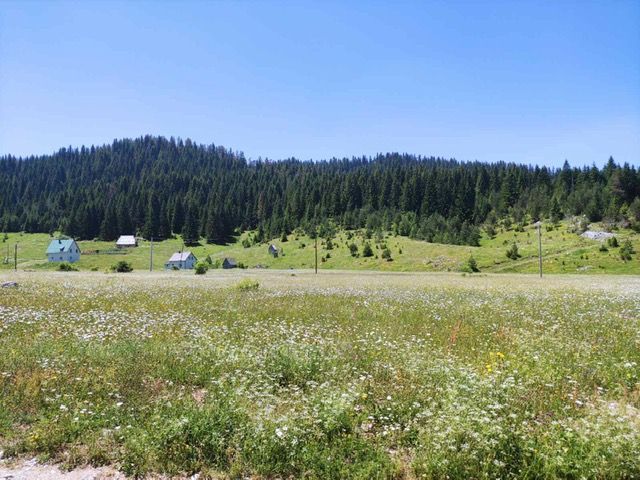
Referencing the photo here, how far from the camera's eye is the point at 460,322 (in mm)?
14641

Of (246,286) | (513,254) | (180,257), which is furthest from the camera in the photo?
(180,257)

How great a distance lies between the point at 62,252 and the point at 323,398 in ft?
471

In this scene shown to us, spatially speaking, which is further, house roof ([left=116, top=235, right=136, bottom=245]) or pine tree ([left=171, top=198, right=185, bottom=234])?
pine tree ([left=171, top=198, right=185, bottom=234])

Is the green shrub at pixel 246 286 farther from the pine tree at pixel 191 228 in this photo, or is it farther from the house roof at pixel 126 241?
the pine tree at pixel 191 228

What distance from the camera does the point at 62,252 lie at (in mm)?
126438

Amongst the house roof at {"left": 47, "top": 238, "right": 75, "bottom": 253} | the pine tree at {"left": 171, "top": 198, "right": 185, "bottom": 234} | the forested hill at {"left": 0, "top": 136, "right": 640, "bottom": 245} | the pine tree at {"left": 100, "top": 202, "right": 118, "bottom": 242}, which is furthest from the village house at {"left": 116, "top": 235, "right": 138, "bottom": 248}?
the pine tree at {"left": 171, "top": 198, "right": 185, "bottom": 234}

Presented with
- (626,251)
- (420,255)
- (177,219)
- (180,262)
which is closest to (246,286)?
(420,255)

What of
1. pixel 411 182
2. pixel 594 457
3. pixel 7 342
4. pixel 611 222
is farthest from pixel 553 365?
pixel 411 182

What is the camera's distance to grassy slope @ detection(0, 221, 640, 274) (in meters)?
83.7

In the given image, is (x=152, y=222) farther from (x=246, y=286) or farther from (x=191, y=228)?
(x=246, y=286)

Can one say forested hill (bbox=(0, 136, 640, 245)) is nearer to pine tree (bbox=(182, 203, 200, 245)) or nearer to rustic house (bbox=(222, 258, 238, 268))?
pine tree (bbox=(182, 203, 200, 245))

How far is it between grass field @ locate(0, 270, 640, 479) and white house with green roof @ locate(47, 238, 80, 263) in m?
132

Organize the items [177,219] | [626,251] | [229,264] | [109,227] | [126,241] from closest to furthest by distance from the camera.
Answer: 1. [626,251]
2. [229,264]
3. [126,241]
4. [109,227]
5. [177,219]

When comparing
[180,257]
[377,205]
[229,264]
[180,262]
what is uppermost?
[377,205]
